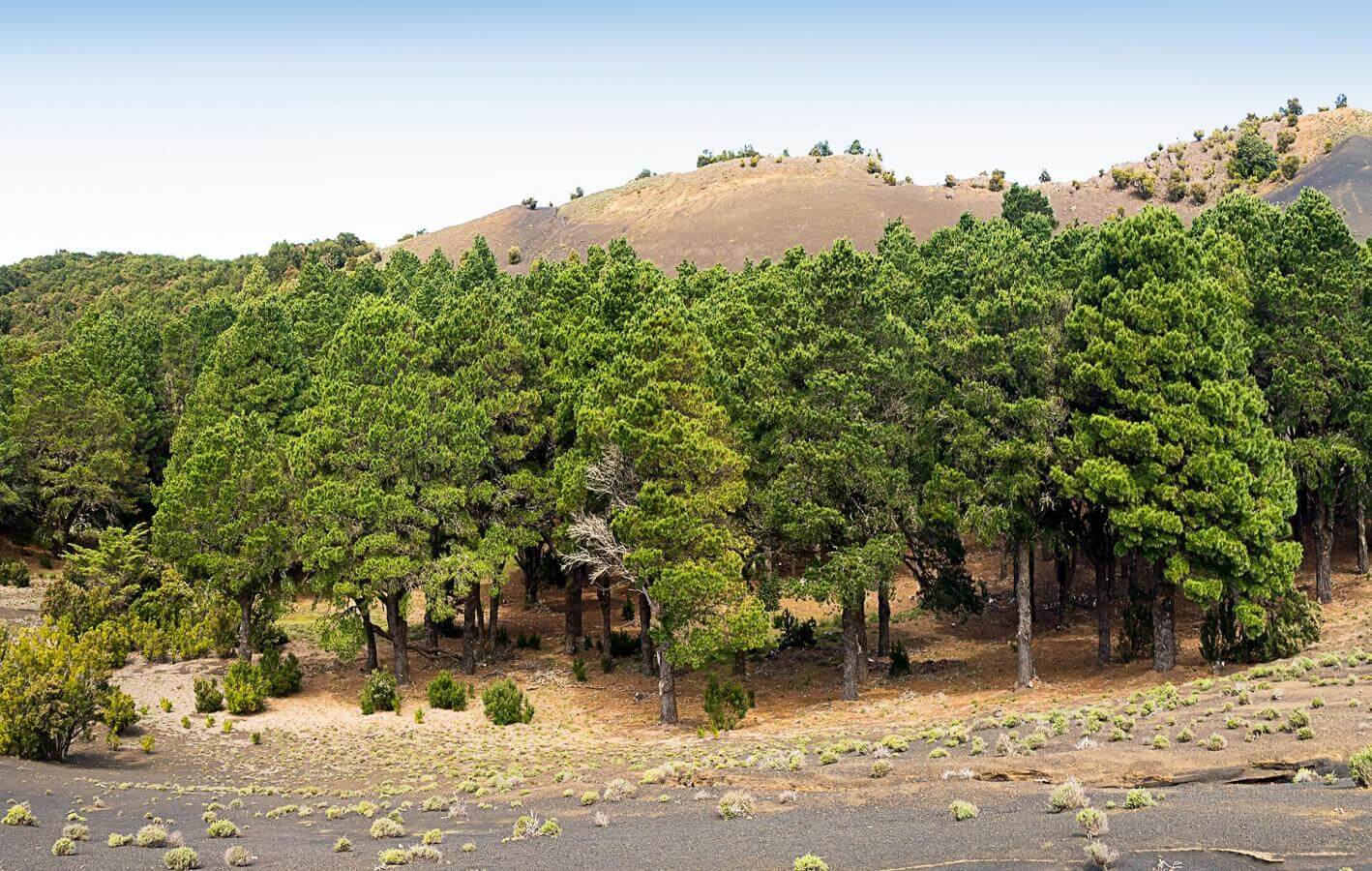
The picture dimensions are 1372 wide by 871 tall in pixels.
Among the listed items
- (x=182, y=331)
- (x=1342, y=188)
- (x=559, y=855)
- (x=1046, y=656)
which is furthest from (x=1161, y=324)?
(x=1342, y=188)

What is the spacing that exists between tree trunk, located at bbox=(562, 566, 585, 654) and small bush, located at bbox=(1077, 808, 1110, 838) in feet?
94.9

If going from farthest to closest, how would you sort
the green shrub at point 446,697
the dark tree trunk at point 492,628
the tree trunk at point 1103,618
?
the dark tree trunk at point 492,628, the green shrub at point 446,697, the tree trunk at point 1103,618

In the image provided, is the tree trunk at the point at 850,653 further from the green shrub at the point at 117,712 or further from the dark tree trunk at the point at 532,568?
the green shrub at the point at 117,712

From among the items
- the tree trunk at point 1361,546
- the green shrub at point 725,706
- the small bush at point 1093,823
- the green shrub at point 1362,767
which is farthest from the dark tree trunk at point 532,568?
the tree trunk at point 1361,546

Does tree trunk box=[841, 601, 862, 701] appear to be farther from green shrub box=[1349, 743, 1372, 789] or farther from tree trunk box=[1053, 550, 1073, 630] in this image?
green shrub box=[1349, 743, 1372, 789]

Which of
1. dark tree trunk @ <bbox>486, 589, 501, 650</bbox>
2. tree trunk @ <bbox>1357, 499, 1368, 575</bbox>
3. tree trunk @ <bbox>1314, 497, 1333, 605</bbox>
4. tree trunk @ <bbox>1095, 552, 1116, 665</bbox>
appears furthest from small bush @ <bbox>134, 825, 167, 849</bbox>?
tree trunk @ <bbox>1357, 499, 1368, 575</bbox>

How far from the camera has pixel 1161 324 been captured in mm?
30562

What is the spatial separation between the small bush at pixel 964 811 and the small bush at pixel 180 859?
41.8ft

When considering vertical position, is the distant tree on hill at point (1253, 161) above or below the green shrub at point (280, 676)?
above

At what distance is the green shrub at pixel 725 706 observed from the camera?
104 ft

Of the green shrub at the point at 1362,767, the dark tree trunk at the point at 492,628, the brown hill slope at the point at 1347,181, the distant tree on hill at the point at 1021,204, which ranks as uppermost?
the brown hill slope at the point at 1347,181

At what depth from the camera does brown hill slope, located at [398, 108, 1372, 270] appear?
132250 millimetres

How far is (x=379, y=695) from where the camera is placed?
119ft

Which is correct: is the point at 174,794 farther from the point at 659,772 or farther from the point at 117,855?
the point at 659,772
